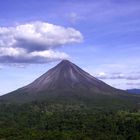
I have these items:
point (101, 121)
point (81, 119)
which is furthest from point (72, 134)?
point (81, 119)

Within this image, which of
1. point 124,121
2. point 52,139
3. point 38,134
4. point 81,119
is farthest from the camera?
point 81,119

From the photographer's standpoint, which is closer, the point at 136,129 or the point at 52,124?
the point at 136,129

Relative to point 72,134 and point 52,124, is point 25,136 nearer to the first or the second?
point 72,134

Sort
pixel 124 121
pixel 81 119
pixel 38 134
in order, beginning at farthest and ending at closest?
pixel 81 119
pixel 124 121
pixel 38 134

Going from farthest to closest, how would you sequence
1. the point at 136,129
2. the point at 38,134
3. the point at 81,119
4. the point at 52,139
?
1. the point at 81,119
2. the point at 136,129
3. the point at 38,134
4. the point at 52,139

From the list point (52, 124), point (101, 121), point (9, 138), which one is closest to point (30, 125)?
point (52, 124)

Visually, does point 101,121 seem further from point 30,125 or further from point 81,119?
point 30,125

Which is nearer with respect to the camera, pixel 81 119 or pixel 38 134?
pixel 38 134

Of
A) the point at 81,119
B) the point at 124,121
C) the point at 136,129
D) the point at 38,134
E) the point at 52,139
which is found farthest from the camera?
the point at 81,119
